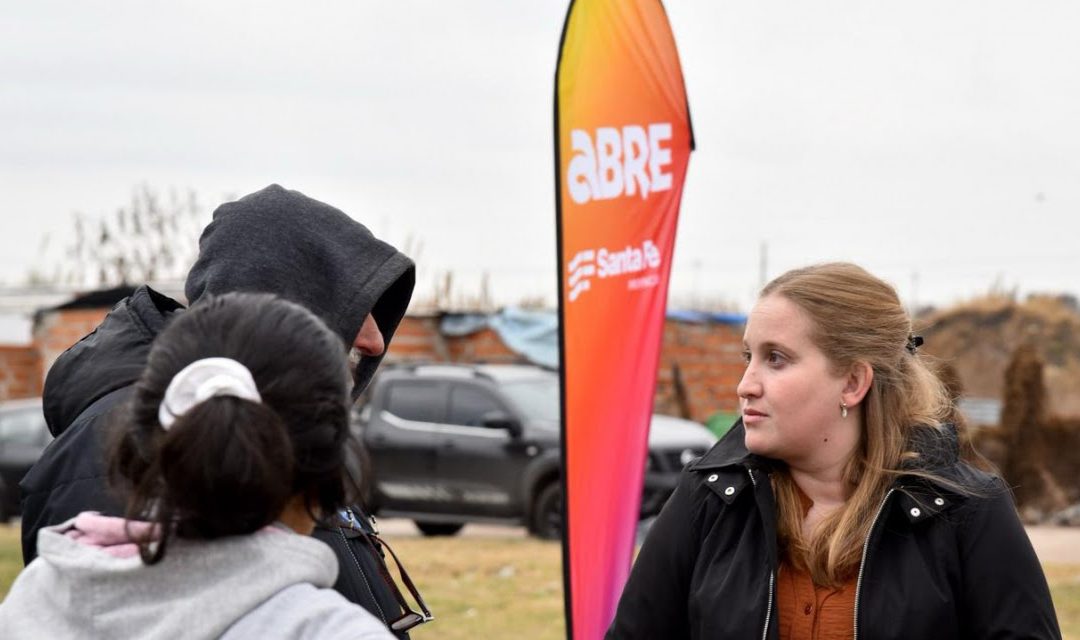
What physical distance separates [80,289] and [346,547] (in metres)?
24.5

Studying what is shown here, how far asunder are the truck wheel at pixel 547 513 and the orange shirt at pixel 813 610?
1064 centimetres

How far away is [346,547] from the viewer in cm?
238

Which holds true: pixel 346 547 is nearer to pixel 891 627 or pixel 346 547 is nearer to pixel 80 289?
pixel 891 627

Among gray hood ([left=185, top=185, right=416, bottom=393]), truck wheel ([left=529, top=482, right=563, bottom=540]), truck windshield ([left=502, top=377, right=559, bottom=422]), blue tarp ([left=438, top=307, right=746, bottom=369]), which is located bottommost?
truck wheel ([left=529, top=482, right=563, bottom=540])

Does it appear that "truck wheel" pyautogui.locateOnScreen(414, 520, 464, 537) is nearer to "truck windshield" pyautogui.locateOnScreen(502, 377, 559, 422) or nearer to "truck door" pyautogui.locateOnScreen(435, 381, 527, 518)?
"truck door" pyautogui.locateOnScreen(435, 381, 527, 518)

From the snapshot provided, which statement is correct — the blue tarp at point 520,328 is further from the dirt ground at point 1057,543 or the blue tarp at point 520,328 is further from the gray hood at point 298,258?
the gray hood at point 298,258

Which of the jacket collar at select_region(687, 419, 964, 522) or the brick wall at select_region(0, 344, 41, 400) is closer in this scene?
the jacket collar at select_region(687, 419, 964, 522)

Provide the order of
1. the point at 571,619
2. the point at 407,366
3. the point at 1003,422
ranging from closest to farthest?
the point at 571,619 → the point at 407,366 → the point at 1003,422

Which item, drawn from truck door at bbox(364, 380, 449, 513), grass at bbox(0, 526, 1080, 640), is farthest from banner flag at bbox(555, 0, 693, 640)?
truck door at bbox(364, 380, 449, 513)

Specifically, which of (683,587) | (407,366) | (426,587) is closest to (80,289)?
(407,366)

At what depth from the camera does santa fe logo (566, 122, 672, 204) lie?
16.4 feet

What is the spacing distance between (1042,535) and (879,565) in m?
13.2

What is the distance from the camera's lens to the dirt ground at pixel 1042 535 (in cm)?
1296

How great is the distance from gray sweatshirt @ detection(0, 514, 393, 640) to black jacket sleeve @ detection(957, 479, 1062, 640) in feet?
4.84
